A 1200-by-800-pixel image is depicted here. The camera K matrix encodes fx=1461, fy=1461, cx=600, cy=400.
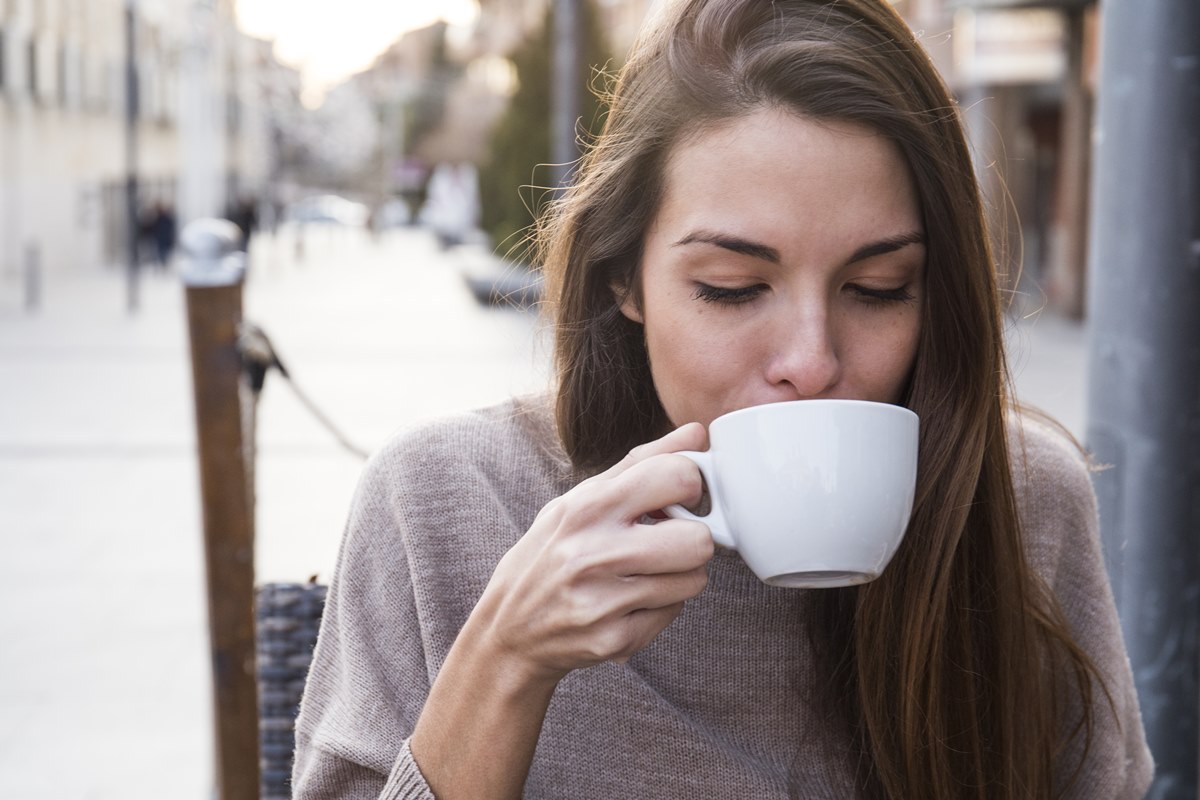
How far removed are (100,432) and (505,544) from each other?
808cm

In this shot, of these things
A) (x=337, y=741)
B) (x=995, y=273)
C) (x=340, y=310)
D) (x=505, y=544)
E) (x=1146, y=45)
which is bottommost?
(x=340, y=310)

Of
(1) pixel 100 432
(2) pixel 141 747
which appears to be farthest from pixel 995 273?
(1) pixel 100 432

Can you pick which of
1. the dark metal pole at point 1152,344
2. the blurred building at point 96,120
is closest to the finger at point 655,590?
the dark metal pole at point 1152,344

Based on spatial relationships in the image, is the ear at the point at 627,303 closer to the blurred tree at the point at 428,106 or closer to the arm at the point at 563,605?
the arm at the point at 563,605

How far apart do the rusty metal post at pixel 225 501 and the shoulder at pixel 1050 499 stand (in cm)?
122

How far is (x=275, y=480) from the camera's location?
25.4 feet

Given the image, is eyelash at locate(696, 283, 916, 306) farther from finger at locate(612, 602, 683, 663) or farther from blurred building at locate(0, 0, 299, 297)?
blurred building at locate(0, 0, 299, 297)

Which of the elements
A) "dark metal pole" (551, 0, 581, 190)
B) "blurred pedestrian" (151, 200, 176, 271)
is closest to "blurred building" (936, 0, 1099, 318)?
"dark metal pole" (551, 0, 581, 190)

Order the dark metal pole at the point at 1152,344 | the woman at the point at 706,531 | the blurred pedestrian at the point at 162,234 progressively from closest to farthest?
the woman at the point at 706,531
the dark metal pole at the point at 1152,344
the blurred pedestrian at the point at 162,234

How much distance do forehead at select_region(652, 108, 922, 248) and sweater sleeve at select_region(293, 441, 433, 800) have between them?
0.50 metres

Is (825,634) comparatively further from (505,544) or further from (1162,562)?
(1162,562)

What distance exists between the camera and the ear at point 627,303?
1.64 metres

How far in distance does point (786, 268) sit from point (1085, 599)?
2.24ft

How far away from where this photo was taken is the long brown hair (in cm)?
148
